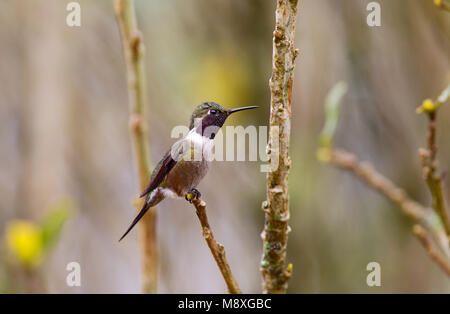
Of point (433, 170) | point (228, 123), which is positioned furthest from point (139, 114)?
point (228, 123)

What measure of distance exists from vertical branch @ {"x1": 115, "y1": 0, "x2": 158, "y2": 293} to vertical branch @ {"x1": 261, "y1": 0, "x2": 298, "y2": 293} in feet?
1.12

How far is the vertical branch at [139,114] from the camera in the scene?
1.48m

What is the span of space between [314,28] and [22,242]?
2.92m

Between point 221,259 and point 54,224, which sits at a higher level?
point 54,224

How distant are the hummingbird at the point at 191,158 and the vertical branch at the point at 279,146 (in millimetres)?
470

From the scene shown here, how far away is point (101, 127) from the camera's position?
3.93 m

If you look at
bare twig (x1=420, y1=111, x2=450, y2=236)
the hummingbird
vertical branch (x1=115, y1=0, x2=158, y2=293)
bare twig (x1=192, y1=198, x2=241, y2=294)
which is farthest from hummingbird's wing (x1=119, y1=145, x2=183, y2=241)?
bare twig (x1=420, y1=111, x2=450, y2=236)

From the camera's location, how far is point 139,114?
1.51 meters

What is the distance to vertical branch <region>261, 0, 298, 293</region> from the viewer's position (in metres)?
1.20

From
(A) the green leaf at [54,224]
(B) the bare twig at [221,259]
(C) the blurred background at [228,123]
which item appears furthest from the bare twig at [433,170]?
(C) the blurred background at [228,123]

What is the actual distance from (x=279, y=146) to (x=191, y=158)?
70 cm

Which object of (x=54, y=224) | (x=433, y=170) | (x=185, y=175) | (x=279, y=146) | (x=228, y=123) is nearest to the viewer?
(x=54, y=224)

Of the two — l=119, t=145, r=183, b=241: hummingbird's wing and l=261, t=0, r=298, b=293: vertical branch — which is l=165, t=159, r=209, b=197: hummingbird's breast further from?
l=261, t=0, r=298, b=293: vertical branch

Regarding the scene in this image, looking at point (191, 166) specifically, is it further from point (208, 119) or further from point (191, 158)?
point (208, 119)
